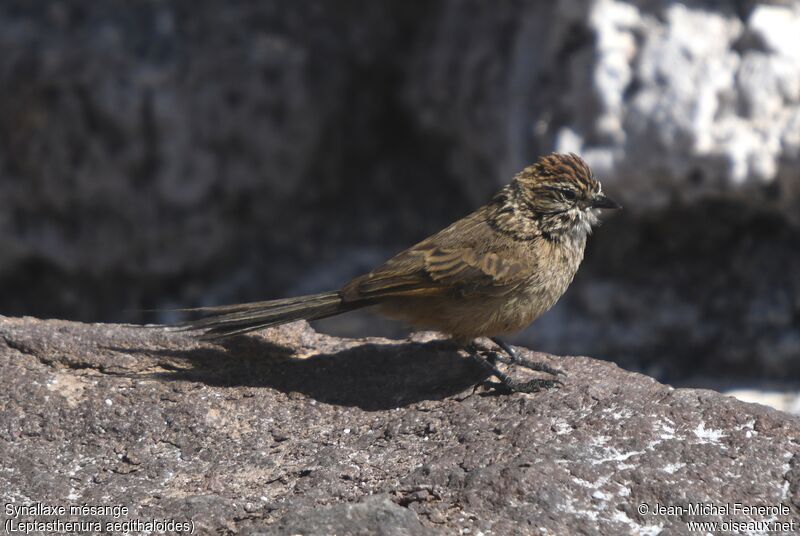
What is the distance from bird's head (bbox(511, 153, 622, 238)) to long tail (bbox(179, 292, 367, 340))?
3.90 ft

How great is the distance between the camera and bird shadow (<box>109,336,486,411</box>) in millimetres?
5062

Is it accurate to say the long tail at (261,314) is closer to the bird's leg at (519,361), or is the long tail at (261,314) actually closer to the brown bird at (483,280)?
the brown bird at (483,280)

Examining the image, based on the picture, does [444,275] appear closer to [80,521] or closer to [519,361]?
[519,361]

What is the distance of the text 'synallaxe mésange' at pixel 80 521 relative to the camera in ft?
12.5

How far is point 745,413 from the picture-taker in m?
4.53

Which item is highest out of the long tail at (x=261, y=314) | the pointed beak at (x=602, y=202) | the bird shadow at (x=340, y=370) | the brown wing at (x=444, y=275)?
the pointed beak at (x=602, y=202)

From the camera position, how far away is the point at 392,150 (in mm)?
9484

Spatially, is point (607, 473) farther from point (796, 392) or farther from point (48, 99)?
point (48, 99)

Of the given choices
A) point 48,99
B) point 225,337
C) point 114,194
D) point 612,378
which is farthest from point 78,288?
point 612,378

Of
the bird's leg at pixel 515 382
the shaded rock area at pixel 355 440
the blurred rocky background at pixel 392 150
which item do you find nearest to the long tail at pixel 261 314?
the shaded rock area at pixel 355 440

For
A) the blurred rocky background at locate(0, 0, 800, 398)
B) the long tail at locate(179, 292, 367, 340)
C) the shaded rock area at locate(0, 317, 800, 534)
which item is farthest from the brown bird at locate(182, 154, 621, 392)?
the blurred rocky background at locate(0, 0, 800, 398)

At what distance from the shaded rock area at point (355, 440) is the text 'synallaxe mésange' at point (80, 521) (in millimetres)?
41

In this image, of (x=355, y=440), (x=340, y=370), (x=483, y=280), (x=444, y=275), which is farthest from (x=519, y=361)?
(x=355, y=440)

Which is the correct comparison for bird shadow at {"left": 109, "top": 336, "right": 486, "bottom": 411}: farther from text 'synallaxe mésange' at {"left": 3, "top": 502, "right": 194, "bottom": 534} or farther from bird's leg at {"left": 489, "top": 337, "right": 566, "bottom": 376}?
text 'synallaxe mésange' at {"left": 3, "top": 502, "right": 194, "bottom": 534}
